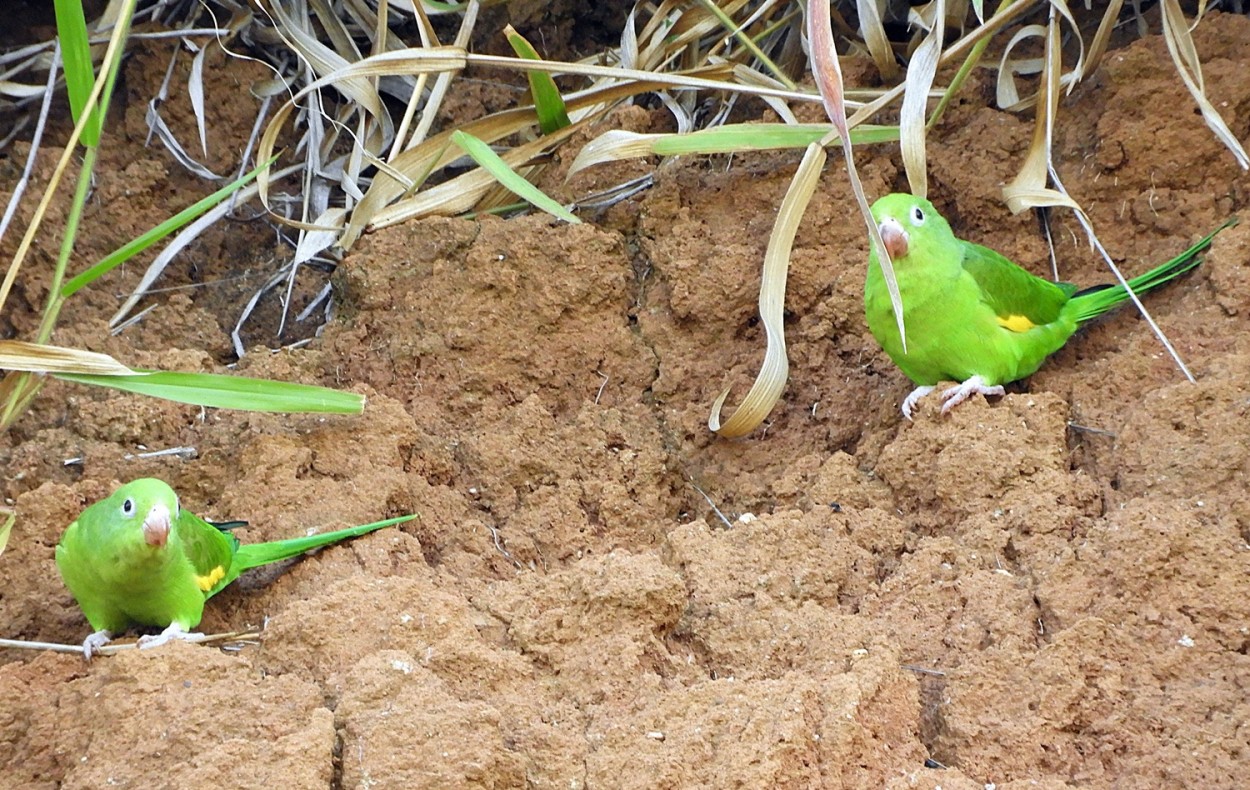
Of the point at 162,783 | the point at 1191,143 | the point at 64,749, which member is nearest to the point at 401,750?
the point at 162,783

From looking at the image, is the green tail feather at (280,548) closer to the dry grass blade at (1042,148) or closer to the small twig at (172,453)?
the small twig at (172,453)

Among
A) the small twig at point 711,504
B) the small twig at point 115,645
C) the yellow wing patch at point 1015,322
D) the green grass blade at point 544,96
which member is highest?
the green grass blade at point 544,96

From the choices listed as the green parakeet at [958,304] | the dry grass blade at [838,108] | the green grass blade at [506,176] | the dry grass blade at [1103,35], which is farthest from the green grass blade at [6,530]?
the dry grass blade at [1103,35]

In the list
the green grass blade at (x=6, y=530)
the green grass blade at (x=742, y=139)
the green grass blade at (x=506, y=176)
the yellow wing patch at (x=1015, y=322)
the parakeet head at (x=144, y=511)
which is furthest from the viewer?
the green grass blade at (x=506, y=176)

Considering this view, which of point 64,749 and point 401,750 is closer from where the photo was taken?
point 401,750

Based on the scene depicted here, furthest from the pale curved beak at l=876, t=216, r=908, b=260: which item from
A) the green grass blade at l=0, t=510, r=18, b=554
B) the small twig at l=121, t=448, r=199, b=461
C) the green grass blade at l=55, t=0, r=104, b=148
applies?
the green grass blade at l=0, t=510, r=18, b=554

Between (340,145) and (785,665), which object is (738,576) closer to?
(785,665)

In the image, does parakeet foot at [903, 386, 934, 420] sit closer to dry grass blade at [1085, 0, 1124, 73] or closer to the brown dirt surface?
the brown dirt surface

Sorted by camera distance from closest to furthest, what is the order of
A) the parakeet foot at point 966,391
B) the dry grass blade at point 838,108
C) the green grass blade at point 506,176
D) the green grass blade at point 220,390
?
the dry grass blade at point 838,108
the green grass blade at point 220,390
the parakeet foot at point 966,391
the green grass blade at point 506,176
